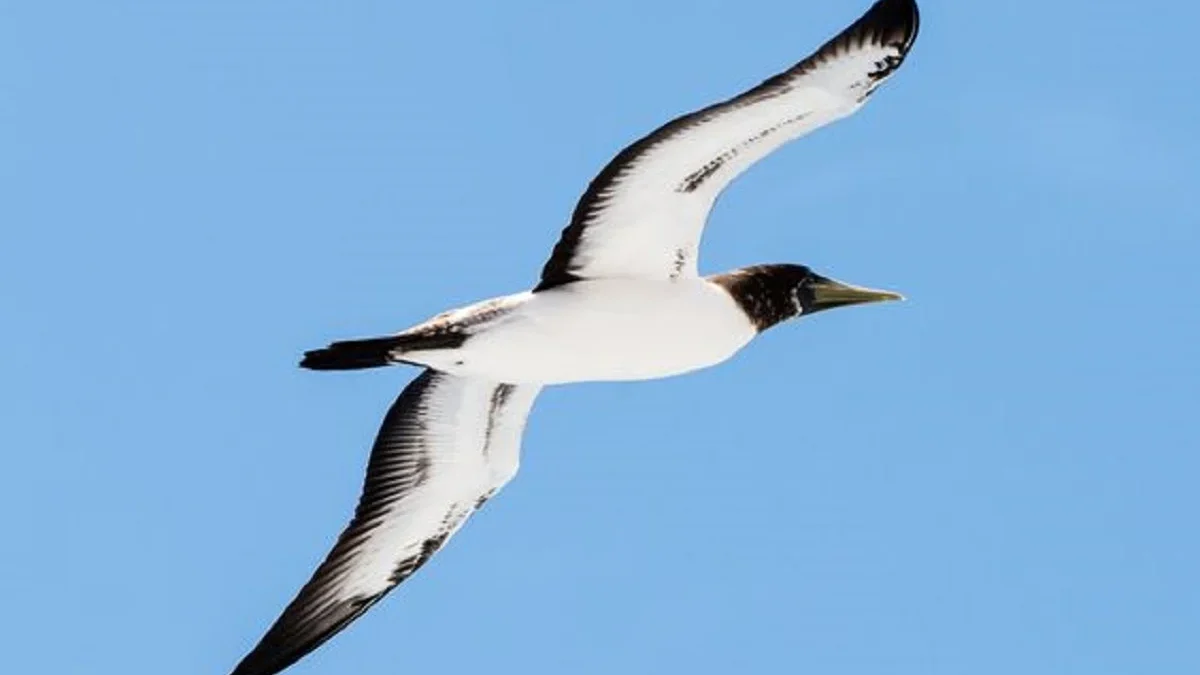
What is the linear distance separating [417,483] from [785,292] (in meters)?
3.50

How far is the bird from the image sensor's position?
Answer: 2088cm

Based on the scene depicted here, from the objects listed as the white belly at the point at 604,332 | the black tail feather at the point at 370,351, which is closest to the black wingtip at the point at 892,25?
the white belly at the point at 604,332

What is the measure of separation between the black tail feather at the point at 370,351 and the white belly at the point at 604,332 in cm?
15

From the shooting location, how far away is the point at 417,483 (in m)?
24.2

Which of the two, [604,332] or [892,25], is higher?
[892,25]

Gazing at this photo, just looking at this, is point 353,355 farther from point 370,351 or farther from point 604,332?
point 604,332

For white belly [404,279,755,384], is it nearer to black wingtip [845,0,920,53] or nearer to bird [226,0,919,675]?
bird [226,0,919,675]

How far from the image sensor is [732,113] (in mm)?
20781

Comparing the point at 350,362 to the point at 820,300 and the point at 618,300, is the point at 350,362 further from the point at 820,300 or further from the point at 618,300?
the point at 820,300

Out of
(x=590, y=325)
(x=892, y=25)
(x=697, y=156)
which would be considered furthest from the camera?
(x=590, y=325)

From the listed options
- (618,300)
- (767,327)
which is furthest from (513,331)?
(767,327)

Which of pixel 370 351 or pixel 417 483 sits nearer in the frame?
pixel 370 351

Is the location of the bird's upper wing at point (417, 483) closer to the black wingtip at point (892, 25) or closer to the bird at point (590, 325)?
the bird at point (590, 325)

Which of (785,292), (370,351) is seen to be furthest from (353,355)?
(785,292)
